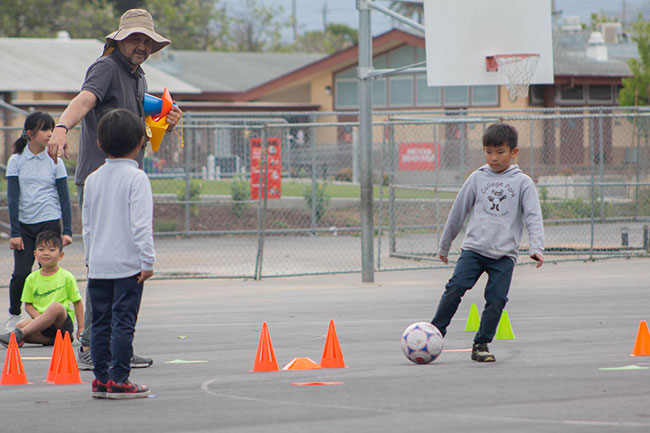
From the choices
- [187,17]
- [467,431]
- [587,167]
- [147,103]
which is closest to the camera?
[467,431]

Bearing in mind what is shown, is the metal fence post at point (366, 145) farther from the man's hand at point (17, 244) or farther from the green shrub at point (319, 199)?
the green shrub at point (319, 199)

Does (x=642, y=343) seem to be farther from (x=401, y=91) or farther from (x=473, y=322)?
(x=401, y=91)

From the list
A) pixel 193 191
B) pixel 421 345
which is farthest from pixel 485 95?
pixel 421 345

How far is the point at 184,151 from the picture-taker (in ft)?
66.1

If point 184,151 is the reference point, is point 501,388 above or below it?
below

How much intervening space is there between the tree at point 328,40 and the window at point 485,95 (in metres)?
38.3

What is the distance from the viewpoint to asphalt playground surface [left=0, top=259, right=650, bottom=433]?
5066 millimetres

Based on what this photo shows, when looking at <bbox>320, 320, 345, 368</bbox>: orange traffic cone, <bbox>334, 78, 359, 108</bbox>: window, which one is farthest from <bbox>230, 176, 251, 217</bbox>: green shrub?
<bbox>334, 78, 359, 108</bbox>: window

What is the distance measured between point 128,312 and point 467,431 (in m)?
2.05

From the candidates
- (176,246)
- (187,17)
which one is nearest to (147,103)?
(176,246)

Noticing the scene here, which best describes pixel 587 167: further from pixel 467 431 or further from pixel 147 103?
pixel 467 431

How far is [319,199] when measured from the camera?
2059cm

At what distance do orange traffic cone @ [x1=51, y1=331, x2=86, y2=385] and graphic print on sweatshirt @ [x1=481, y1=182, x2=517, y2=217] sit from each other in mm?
2937

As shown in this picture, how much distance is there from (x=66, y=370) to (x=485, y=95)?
29.2 m
